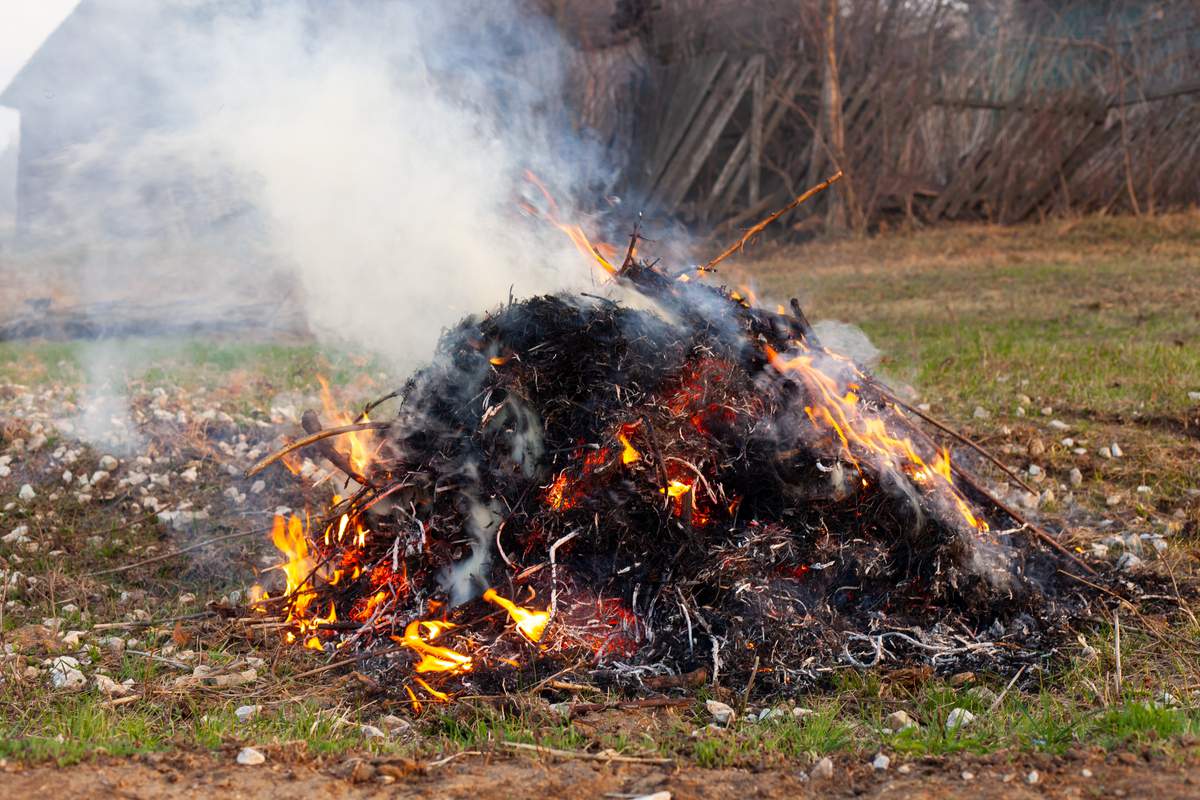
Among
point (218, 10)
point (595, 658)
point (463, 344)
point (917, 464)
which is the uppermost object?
point (218, 10)

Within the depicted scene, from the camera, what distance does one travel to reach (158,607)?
4414 millimetres

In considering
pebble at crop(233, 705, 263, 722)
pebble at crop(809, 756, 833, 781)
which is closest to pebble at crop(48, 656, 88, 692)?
pebble at crop(233, 705, 263, 722)

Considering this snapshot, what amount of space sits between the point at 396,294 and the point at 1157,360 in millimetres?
5089

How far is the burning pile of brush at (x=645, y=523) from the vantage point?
3.67 meters

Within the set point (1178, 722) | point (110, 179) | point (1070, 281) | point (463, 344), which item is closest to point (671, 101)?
point (1070, 281)

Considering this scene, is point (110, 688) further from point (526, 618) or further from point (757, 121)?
point (757, 121)

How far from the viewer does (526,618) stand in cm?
369

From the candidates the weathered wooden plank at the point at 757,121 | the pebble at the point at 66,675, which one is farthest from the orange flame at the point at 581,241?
the weathered wooden plank at the point at 757,121

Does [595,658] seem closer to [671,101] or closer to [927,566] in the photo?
[927,566]

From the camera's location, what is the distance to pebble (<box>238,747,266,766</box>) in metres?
2.84

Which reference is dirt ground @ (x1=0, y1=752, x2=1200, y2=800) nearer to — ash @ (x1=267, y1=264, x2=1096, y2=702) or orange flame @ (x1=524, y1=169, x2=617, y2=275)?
ash @ (x1=267, y1=264, x2=1096, y2=702)

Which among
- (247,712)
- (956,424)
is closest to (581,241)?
(247,712)

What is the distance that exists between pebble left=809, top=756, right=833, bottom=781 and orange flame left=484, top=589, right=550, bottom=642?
1.14m

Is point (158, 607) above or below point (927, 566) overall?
below
